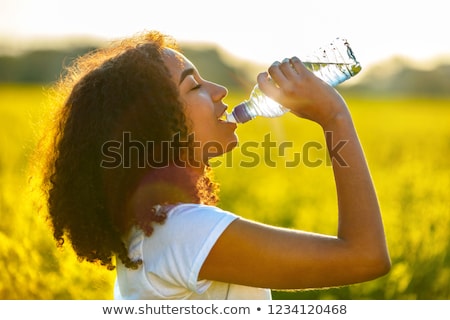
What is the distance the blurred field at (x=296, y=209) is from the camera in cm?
309

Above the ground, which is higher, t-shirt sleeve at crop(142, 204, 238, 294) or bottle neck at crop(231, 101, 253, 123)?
bottle neck at crop(231, 101, 253, 123)

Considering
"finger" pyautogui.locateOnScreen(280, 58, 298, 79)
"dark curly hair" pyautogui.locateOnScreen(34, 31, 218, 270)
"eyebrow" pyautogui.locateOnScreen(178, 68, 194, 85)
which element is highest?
"eyebrow" pyautogui.locateOnScreen(178, 68, 194, 85)

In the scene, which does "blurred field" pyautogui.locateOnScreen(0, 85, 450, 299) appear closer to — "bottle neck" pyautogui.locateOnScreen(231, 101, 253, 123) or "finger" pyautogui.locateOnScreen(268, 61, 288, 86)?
"bottle neck" pyautogui.locateOnScreen(231, 101, 253, 123)

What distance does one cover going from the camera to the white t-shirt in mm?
1637

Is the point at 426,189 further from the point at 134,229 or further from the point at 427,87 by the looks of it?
the point at 427,87

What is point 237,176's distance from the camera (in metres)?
5.27

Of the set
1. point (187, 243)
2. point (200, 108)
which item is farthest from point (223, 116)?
point (187, 243)

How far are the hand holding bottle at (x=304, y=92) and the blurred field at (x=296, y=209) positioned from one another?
0.76 m

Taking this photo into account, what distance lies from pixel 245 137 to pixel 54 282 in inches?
143

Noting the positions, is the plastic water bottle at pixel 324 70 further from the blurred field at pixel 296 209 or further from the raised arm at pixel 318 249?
the blurred field at pixel 296 209

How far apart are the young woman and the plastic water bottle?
26 cm

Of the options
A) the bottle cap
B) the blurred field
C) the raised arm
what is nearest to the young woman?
the raised arm

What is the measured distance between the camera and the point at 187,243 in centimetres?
164

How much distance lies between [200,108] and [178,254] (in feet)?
1.19
